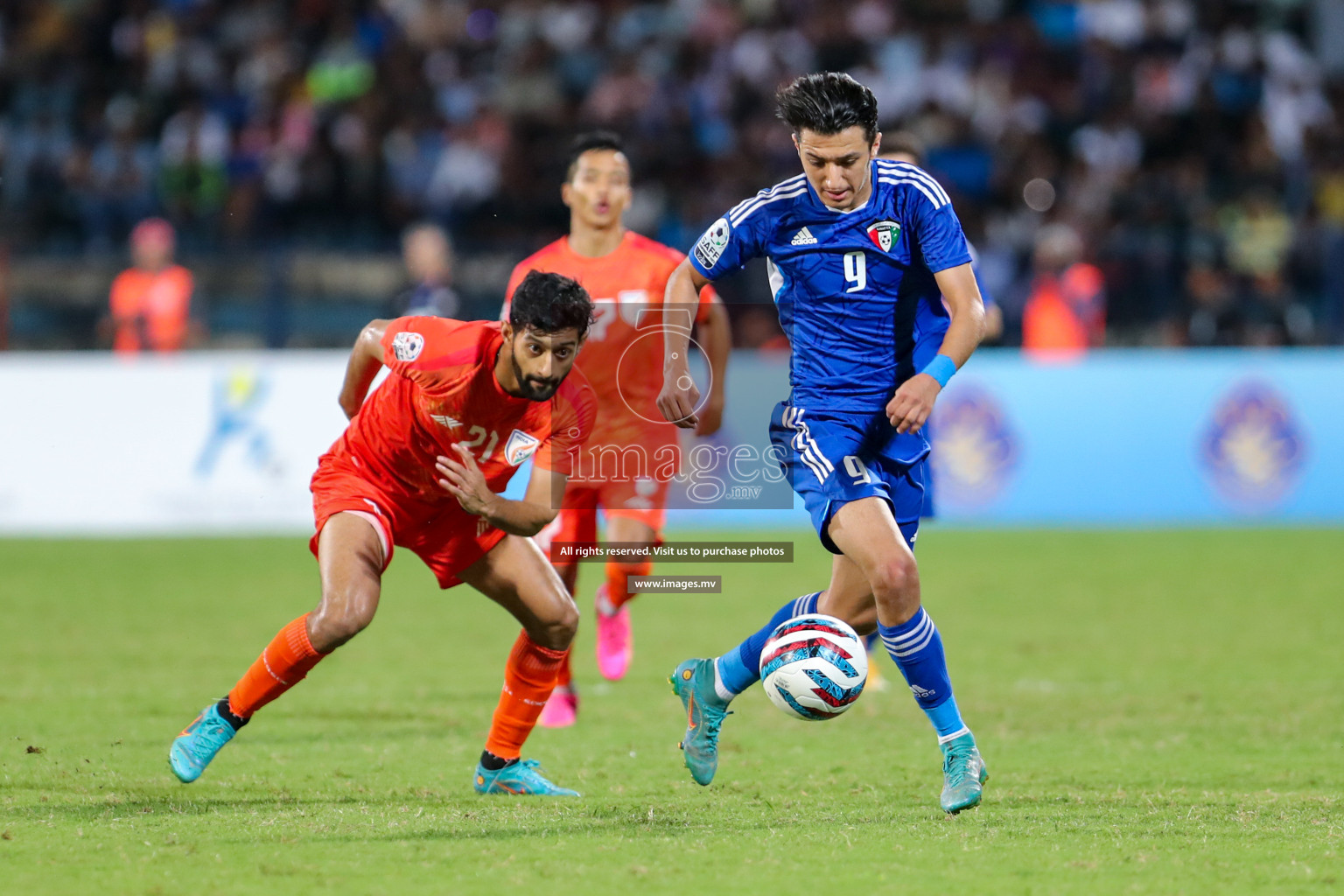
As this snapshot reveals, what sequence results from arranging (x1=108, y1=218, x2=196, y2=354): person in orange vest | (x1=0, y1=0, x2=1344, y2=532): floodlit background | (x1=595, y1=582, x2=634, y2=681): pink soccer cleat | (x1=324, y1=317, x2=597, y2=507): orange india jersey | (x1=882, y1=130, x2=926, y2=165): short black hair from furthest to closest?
(x1=108, y1=218, x2=196, y2=354): person in orange vest, (x1=0, y1=0, x2=1344, y2=532): floodlit background, (x1=595, y1=582, x2=634, y2=681): pink soccer cleat, (x1=882, y1=130, x2=926, y2=165): short black hair, (x1=324, y1=317, x2=597, y2=507): orange india jersey

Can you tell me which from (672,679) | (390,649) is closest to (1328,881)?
(672,679)

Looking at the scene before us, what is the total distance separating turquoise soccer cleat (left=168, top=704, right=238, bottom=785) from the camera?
5.37 metres

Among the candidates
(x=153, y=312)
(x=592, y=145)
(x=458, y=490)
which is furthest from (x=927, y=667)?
(x=153, y=312)

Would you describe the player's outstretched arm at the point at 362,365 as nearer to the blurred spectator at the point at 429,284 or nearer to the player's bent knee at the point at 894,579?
the player's bent knee at the point at 894,579

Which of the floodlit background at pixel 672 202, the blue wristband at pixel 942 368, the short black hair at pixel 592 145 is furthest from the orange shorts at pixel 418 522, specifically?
the floodlit background at pixel 672 202

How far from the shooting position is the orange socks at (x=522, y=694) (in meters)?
5.75

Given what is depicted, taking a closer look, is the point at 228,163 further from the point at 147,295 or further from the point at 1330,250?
the point at 1330,250

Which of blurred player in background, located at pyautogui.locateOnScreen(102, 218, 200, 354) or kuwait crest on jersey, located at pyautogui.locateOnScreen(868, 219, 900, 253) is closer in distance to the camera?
kuwait crest on jersey, located at pyautogui.locateOnScreen(868, 219, 900, 253)

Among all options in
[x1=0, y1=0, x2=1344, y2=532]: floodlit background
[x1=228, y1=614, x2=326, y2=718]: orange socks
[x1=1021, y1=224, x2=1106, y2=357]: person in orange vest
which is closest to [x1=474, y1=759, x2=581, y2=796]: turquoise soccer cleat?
[x1=228, y1=614, x2=326, y2=718]: orange socks

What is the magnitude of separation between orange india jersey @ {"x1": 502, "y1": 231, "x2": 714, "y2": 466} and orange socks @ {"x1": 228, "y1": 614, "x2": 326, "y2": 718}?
2.49 meters

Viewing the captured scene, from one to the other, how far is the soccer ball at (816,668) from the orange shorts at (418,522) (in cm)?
105

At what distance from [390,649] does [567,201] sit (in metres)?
2.96

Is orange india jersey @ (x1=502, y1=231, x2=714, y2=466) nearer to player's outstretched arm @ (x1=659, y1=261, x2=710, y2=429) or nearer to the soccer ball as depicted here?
player's outstretched arm @ (x1=659, y1=261, x2=710, y2=429)

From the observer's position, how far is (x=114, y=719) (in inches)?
278
